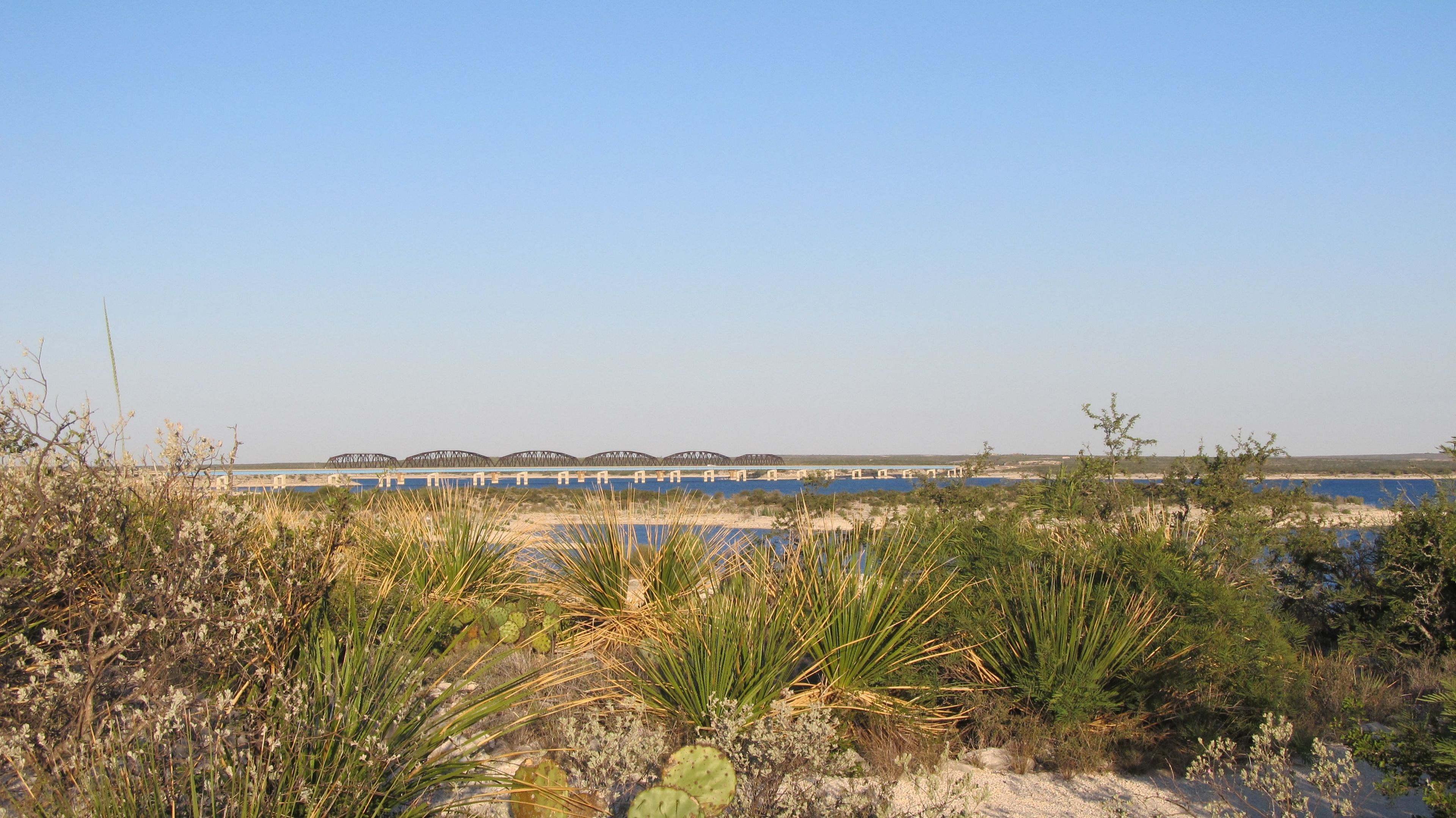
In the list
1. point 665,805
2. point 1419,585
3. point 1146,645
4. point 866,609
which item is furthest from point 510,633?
point 1419,585

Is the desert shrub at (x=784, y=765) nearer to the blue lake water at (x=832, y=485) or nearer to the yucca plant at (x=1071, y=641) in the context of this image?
the yucca plant at (x=1071, y=641)

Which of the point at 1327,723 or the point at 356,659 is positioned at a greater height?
the point at 356,659

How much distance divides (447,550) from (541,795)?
515 centimetres

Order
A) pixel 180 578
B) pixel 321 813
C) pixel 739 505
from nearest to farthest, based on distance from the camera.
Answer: pixel 321 813, pixel 180 578, pixel 739 505

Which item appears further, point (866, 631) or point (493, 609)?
point (493, 609)

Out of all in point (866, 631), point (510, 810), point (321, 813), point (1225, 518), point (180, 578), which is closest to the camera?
point (321, 813)

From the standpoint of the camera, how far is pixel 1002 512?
35.6 feet

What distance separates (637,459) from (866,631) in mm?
75611

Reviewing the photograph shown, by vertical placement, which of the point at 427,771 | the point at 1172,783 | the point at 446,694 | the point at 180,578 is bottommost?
the point at 1172,783

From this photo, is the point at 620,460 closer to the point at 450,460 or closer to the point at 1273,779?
the point at 450,460

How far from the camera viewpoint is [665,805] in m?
4.54

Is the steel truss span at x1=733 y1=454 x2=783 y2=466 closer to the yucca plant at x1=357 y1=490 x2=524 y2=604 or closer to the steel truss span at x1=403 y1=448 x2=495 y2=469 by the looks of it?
the steel truss span at x1=403 y1=448 x2=495 y2=469

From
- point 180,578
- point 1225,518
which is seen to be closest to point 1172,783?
point 1225,518

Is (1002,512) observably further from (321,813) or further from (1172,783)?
(321,813)
